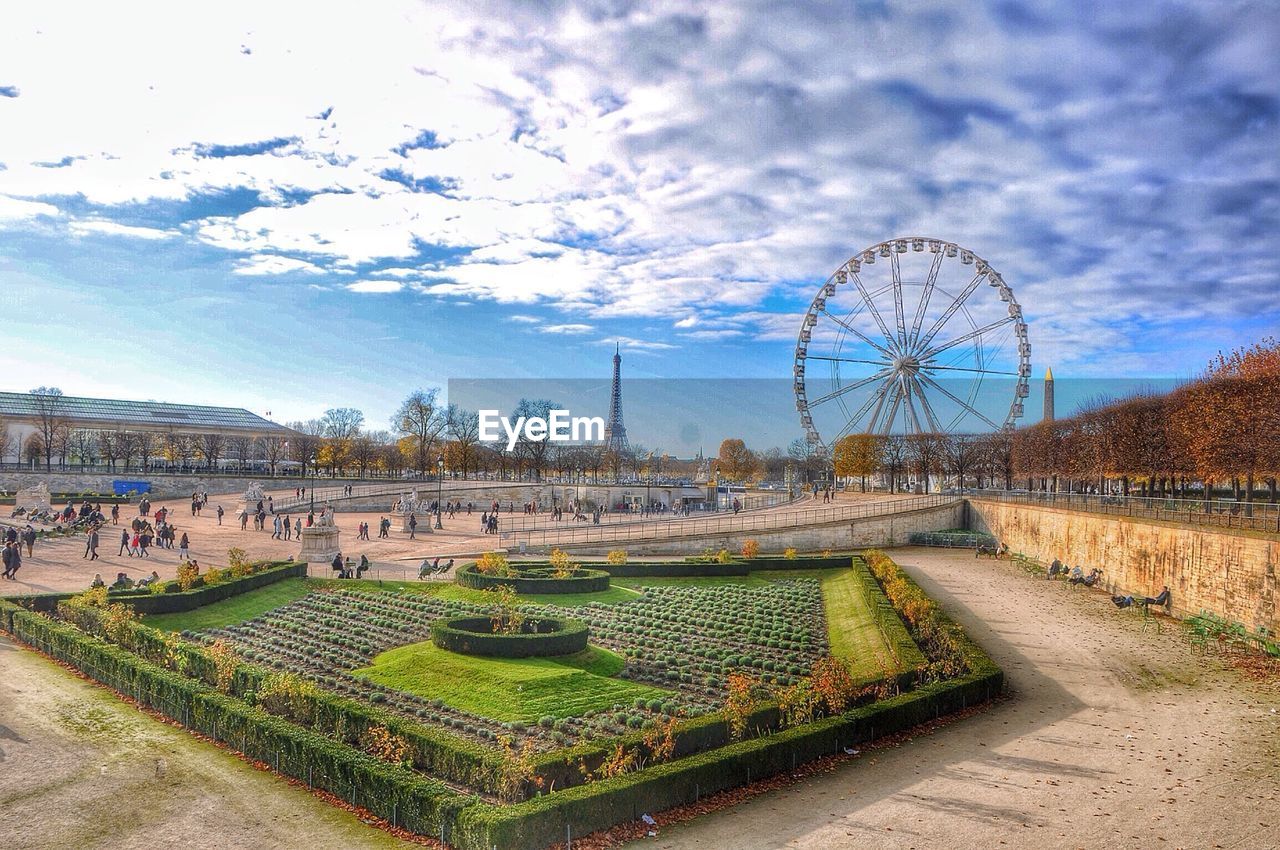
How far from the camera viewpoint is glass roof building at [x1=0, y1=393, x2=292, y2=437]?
92.2 m

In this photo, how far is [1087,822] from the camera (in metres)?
10.1

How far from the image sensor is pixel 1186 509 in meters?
24.2

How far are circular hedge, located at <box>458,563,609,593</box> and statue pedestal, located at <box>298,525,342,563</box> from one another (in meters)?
6.69

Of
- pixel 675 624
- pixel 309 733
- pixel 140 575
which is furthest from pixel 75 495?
pixel 309 733

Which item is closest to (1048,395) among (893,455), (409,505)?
(893,455)

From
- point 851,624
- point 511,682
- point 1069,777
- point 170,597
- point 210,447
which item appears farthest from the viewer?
point 210,447

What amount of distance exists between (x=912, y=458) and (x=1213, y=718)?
5303cm

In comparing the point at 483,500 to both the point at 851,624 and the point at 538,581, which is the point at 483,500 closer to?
the point at 538,581

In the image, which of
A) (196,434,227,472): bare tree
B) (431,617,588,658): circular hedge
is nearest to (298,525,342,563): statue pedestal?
(431,617,588,658): circular hedge

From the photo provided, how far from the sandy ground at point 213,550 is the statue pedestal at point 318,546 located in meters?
0.96

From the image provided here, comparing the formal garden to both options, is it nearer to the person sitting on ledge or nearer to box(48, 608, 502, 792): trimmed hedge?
box(48, 608, 502, 792): trimmed hedge

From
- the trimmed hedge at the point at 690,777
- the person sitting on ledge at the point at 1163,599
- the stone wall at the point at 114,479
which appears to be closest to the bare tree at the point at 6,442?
the stone wall at the point at 114,479

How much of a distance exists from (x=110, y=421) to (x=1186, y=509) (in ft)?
342

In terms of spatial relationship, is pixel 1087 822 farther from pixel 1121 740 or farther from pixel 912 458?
pixel 912 458
